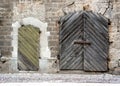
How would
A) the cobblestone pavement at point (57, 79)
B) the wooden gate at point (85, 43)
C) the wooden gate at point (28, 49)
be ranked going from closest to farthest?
1. the cobblestone pavement at point (57, 79)
2. the wooden gate at point (85, 43)
3. the wooden gate at point (28, 49)

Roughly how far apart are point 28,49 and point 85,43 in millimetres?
1974

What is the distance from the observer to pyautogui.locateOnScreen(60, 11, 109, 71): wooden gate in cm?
1352

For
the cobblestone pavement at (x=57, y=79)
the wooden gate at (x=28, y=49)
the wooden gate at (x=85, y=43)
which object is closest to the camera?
the cobblestone pavement at (x=57, y=79)

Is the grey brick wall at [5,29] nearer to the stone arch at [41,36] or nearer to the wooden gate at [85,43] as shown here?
the stone arch at [41,36]

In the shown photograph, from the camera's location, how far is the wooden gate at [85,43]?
532 inches

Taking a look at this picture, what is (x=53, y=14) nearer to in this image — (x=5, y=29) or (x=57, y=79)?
(x=5, y=29)

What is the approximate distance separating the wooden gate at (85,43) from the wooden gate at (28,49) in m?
0.89

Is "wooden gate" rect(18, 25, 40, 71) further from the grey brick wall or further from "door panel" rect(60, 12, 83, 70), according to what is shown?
"door panel" rect(60, 12, 83, 70)

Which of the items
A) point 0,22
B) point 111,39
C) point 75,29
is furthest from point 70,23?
point 0,22

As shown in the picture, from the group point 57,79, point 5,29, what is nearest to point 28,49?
point 5,29

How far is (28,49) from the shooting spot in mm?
13672

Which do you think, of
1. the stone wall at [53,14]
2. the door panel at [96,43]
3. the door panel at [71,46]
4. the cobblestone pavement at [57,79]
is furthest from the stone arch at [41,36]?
the cobblestone pavement at [57,79]

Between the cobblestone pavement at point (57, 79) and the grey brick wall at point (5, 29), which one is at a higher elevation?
the grey brick wall at point (5, 29)

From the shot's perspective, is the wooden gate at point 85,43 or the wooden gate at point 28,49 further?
the wooden gate at point 28,49
